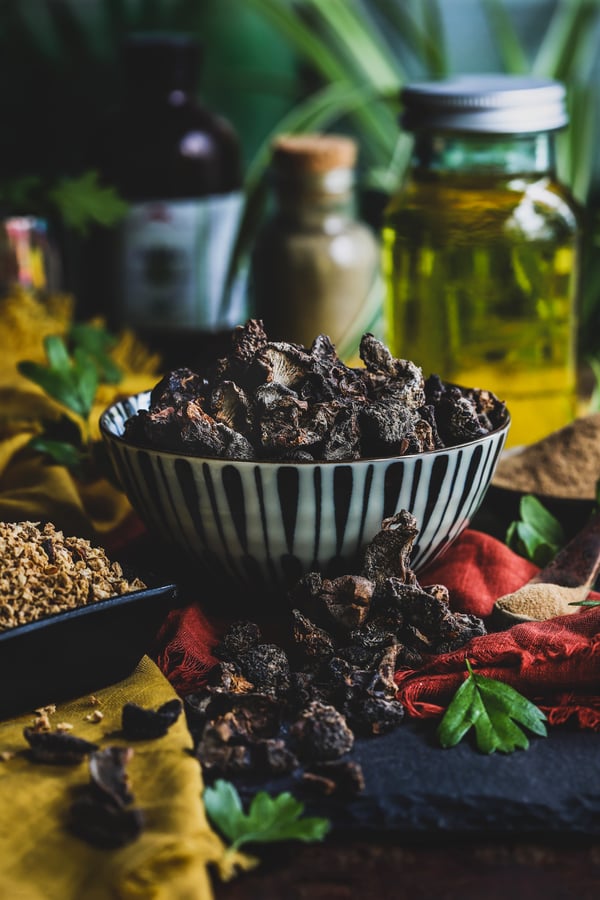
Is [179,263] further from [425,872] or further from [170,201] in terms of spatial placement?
[425,872]

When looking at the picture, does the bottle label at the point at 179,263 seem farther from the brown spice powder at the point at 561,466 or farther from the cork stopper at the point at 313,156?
the brown spice powder at the point at 561,466

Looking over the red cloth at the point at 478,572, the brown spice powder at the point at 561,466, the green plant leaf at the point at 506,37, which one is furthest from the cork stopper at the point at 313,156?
the red cloth at the point at 478,572

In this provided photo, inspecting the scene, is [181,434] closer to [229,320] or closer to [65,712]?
[65,712]

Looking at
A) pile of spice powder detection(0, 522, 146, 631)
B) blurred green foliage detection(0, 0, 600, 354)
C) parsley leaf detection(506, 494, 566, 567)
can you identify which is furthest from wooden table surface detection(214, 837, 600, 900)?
blurred green foliage detection(0, 0, 600, 354)

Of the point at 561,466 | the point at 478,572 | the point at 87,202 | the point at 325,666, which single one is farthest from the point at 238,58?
the point at 325,666

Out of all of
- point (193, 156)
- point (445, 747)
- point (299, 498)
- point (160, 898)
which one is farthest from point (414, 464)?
point (193, 156)

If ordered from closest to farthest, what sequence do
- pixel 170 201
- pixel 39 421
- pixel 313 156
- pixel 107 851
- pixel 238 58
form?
pixel 107 851 < pixel 39 421 < pixel 313 156 < pixel 170 201 < pixel 238 58
